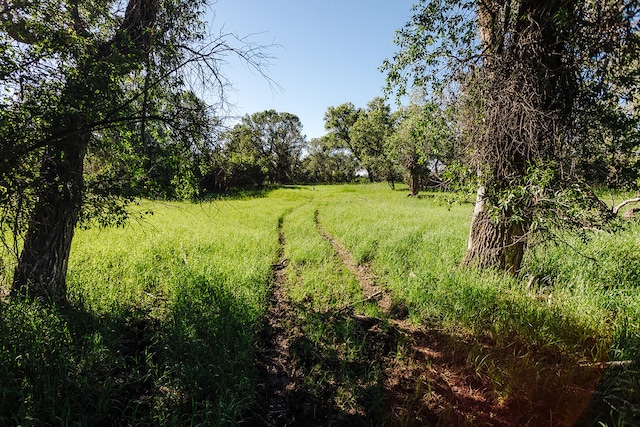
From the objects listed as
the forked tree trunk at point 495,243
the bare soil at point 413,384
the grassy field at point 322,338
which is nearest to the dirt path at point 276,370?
the bare soil at point 413,384

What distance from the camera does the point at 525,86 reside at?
15.7 feet

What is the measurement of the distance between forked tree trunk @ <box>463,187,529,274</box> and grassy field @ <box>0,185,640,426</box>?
1.21ft

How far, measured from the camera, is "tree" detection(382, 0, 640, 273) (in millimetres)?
4094

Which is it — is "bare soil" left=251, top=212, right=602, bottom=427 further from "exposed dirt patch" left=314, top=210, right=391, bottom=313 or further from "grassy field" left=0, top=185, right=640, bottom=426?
"exposed dirt patch" left=314, top=210, right=391, bottom=313

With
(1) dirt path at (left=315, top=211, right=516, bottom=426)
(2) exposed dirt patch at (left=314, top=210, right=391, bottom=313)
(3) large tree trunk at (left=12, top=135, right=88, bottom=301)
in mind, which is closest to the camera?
(1) dirt path at (left=315, top=211, right=516, bottom=426)

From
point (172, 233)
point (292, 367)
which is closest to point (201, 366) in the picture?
point (292, 367)

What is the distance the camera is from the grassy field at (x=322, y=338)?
3.02 m

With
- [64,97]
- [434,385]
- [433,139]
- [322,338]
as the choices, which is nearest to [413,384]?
[434,385]

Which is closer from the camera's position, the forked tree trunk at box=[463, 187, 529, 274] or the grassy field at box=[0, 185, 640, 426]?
the grassy field at box=[0, 185, 640, 426]

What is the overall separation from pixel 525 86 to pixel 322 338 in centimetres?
561

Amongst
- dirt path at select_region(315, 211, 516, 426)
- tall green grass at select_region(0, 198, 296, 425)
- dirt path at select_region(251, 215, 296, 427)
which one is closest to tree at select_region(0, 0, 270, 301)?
tall green grass at select_region(0, 198, 296, 425)

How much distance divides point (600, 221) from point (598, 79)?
2.26 metres

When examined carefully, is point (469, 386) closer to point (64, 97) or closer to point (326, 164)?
point (64, 97)

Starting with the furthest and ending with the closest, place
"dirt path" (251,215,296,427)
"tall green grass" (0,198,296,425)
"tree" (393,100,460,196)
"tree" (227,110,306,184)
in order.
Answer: "tree" (227,110,306,184)
"tree" (393,100,460,196)
"dirt path" (251,215,296,427)
"tall green grass" (0,198,296,425)
